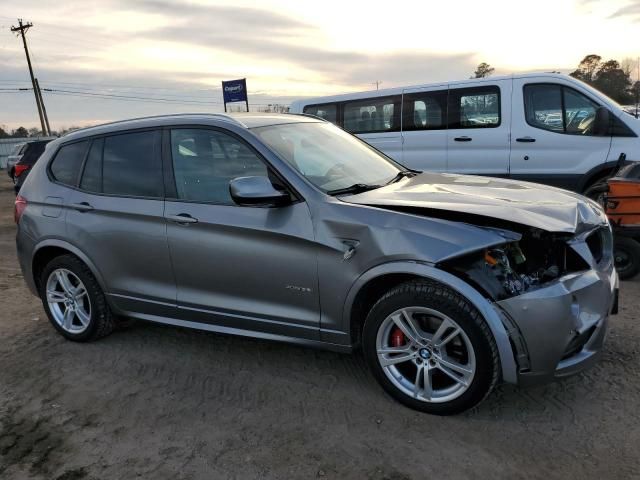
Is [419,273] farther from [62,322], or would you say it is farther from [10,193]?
[10,193]

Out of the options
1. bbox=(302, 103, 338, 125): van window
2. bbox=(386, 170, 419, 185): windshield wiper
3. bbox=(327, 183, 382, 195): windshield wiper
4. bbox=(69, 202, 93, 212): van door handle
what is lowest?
bbox=(69, 202, 93, 212): van door handle

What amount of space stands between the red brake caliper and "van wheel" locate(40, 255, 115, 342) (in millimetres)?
Result: 2403

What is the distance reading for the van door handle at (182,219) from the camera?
3625 mm

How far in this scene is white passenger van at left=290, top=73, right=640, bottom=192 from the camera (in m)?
6.88

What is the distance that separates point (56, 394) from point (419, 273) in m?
2.54

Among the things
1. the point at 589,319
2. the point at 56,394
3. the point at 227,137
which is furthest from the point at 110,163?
the point at 589,319

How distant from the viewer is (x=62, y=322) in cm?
454

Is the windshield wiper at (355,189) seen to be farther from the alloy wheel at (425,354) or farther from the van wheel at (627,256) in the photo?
the van wheel at (627,256)

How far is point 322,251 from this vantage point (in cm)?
319

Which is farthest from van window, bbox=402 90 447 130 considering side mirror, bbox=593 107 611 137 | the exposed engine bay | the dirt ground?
the exposed engine bay

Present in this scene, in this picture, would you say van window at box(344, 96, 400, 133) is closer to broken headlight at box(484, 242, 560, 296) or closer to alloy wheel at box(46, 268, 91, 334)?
alloy wheel at box(46, 268, 91, 334)

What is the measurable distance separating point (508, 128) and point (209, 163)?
5138 millimetres

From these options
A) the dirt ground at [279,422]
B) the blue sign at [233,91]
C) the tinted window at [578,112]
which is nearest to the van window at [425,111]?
the tinted window at [578,112]

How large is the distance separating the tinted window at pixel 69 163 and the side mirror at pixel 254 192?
182 cm
